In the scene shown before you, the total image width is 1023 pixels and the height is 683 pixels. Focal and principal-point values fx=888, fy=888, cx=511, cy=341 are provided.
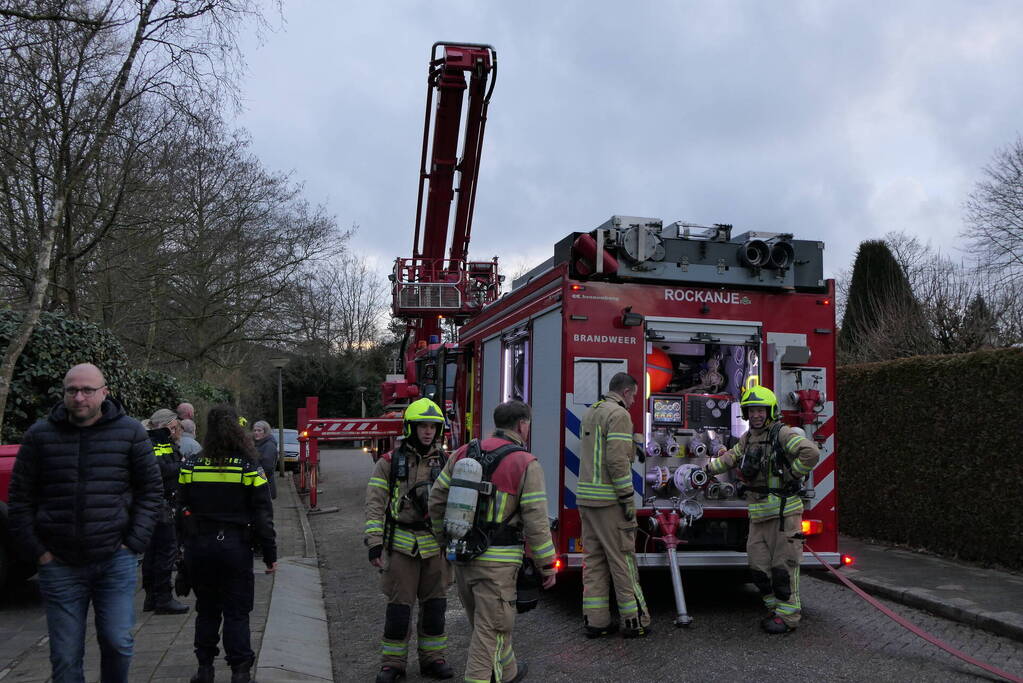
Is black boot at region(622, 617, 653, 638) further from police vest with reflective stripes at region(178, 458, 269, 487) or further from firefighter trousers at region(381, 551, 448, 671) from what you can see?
police vest with reflective stripes at region(178, 458, 269, 487)

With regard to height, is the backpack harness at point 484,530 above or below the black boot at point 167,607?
above

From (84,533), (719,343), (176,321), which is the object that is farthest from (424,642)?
(176,321)

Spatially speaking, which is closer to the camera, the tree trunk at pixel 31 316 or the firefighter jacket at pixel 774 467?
the firefighter jacket at pixel 774 467

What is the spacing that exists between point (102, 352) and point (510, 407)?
29.6 ft

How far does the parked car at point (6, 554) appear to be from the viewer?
7.20 metres

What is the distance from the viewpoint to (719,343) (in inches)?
290

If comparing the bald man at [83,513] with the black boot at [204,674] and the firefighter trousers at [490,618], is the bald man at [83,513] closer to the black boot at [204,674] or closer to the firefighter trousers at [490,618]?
the black boot at [204,674]

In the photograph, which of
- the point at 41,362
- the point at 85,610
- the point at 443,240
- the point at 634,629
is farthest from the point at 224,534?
the point at 443,240

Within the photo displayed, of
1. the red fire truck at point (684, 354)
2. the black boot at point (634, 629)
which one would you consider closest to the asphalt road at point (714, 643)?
the black boot at point (634, 629)

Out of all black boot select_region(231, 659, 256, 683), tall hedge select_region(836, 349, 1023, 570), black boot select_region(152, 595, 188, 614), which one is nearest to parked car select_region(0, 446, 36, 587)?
black boot select_region(152, 595, 188, 614)

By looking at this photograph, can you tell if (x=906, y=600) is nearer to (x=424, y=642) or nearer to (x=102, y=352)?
(x=424, y=642)

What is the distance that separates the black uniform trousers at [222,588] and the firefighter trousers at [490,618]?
4.22ft

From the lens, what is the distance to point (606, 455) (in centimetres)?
643

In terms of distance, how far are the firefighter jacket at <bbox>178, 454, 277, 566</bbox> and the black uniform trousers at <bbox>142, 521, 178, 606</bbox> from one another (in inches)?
88.1
